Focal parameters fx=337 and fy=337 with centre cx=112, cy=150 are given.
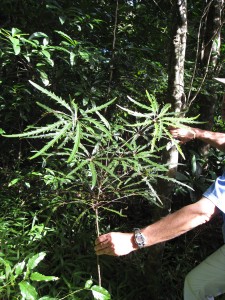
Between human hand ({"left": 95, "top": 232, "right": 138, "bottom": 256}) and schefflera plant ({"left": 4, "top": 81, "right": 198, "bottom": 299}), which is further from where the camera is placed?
human hand ({"left": 95, "top": 232, "right": 138, "bottom": 256})

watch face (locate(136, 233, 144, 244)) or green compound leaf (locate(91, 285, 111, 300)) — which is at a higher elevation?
watch face (locate(136, 233, 144, 244))

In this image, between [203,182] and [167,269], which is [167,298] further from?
[203,182]

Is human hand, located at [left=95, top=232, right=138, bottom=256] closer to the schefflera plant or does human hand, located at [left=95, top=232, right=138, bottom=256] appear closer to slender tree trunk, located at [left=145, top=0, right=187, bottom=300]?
the schefflera plant

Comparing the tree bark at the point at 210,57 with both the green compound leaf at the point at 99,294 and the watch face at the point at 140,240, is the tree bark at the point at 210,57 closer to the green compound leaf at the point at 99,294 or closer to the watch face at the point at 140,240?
the watch face at the point at 140,240

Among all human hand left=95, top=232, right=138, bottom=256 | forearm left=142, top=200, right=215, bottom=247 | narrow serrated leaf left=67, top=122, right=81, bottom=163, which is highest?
narrow serrated leaf left=67, top=122, right=81, bottom=163

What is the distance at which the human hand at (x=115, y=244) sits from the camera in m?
1.45

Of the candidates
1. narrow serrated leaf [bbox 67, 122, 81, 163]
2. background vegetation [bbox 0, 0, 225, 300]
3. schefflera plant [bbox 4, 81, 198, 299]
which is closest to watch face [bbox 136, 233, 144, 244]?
schefflera plant [bbox 4, 81, 198, 299]

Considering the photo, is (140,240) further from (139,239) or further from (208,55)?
(208,55)

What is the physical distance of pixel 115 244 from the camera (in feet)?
4.74

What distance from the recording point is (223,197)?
1.50 meters

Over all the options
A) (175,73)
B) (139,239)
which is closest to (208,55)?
(175,73)

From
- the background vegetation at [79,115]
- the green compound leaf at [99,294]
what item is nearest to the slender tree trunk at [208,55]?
the background vegetation at [79,115]

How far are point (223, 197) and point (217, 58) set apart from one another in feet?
6.21

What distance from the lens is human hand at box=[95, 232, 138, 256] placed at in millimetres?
1447
